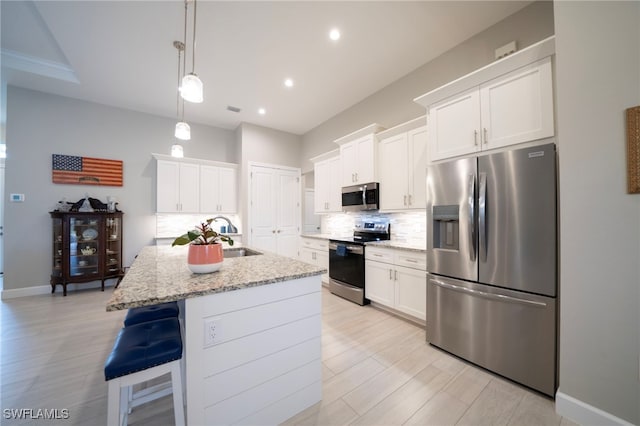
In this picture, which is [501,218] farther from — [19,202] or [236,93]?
[19,202]

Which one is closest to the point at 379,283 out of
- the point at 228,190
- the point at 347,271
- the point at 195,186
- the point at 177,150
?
the point at 347,271

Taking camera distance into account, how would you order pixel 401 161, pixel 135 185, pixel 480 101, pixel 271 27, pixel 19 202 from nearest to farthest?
pixel 480 101, pixel 271 27, pixel 401 161, pixel 19 202, pixel 135 185

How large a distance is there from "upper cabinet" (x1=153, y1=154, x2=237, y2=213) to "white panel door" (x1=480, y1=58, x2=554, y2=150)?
466 cm

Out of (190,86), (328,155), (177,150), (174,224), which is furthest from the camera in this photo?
(174,224)

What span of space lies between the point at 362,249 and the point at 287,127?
11.6 ft

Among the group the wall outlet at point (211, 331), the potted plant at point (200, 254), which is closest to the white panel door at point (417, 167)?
the potted plant at point (200, 254)

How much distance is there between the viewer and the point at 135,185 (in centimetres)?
450

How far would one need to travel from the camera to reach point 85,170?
4.10m

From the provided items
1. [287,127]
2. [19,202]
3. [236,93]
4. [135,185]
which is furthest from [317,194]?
[19,202]

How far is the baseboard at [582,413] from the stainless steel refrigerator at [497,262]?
13cm

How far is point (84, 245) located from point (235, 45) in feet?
13.6

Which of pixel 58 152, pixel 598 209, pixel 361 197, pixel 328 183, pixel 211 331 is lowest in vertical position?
pixel 211 331

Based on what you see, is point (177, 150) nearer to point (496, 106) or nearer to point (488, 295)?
point (496, 106)

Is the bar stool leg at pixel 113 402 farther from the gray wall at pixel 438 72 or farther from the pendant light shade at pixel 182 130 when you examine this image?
the gray wall at pixel 438 72
